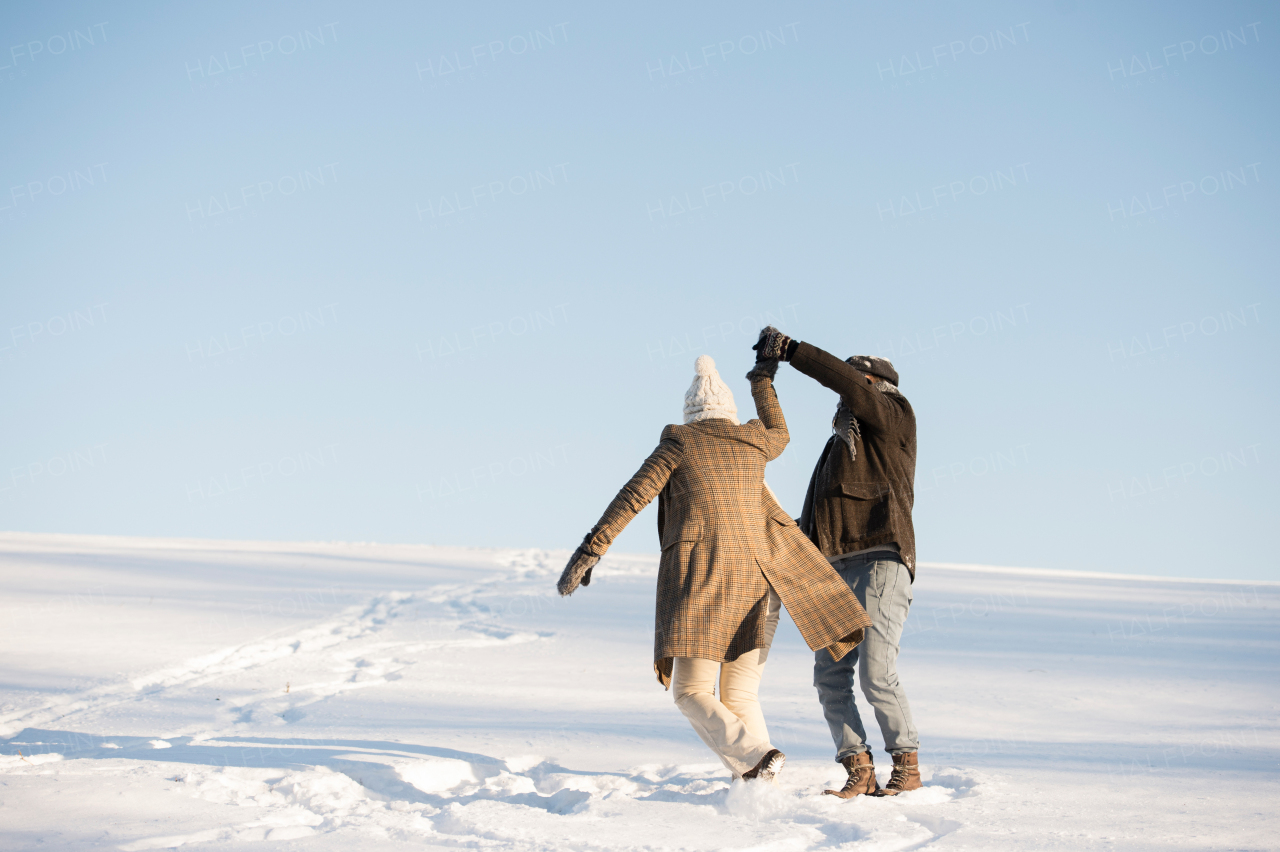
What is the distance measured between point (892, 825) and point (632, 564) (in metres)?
13.5

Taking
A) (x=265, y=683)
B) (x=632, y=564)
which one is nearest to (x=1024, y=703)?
(x=265, y=683)

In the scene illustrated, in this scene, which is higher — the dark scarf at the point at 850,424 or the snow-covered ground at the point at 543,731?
the dark scarf at the point at 850,424

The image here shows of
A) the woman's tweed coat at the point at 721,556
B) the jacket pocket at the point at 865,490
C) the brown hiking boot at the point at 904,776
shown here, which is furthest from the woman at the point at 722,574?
the brown hiking boot at the point at 904,776

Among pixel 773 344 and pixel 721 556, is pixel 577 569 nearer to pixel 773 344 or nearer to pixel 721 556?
pixel 721 556

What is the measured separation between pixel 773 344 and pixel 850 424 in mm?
468

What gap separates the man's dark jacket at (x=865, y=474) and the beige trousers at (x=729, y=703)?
41cm

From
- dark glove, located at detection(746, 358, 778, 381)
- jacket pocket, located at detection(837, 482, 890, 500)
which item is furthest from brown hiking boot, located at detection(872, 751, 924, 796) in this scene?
dark glove, located at detection(746, 358, 778, 381)

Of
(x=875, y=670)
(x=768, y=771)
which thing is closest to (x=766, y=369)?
(x=875, y=670)

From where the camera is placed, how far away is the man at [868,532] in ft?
12.0

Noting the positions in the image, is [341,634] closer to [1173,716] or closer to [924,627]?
[924,627]

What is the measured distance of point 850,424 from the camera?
385 centimetres

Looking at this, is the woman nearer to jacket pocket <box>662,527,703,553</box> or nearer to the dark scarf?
jacket pocket <box>662,527,703,553</box>

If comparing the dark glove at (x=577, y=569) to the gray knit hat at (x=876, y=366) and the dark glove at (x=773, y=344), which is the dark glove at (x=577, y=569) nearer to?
the dark glove at (x=773, y=344)

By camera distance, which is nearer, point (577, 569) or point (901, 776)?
point (577, 569)
